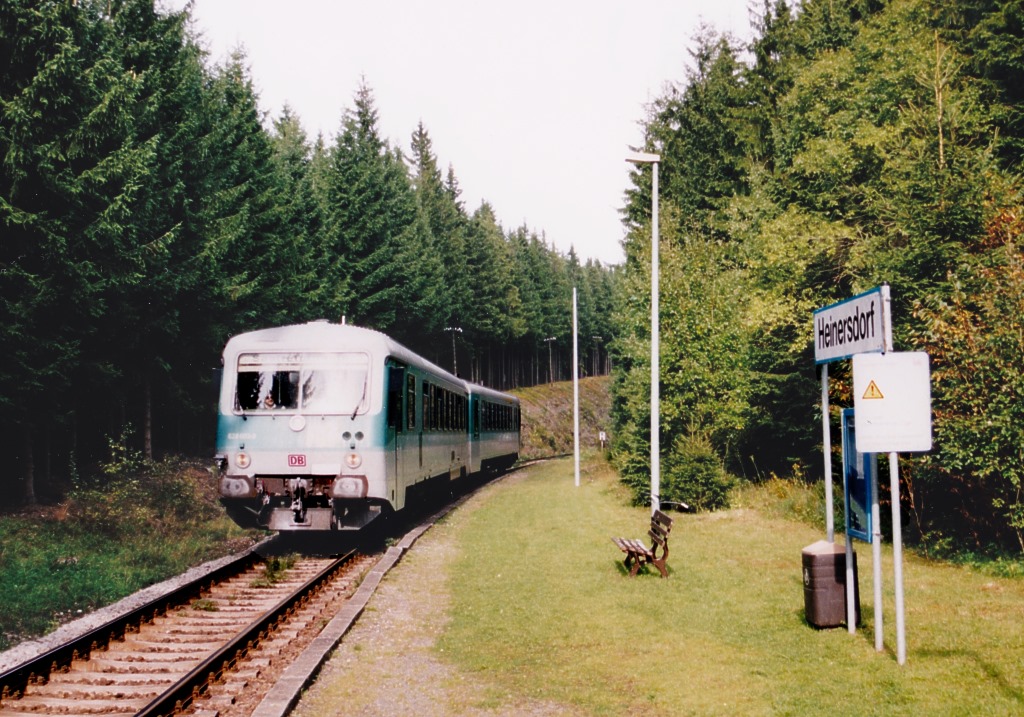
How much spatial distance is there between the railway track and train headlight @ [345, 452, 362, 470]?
1959mm

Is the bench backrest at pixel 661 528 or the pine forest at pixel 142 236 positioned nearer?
the bench backrest at pixel 661 528

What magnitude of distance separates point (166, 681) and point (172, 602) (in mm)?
3295

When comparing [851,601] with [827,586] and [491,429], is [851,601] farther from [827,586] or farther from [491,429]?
[491,429]

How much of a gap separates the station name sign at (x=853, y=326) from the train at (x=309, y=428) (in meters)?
7.23

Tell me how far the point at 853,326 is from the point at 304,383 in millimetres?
8788

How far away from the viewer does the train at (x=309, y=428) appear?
14164 millimetres

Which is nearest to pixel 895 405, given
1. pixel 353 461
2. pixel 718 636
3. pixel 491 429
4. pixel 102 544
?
pixel 718 636

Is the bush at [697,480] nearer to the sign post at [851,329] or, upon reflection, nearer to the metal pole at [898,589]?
the sign post at [851,329]

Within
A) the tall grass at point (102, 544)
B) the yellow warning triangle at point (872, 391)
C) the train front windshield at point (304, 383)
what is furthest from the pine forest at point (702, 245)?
the yellow warning triangle at point (872, 391)

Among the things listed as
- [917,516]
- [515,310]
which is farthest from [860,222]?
[515,310]

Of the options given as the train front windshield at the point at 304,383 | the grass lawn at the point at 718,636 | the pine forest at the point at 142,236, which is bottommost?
the grass lawn at the point at 718,636

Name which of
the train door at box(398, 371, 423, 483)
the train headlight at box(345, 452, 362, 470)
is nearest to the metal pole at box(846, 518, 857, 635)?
the train headlight at box(345, 452, 362, 470)

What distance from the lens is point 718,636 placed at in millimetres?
9242

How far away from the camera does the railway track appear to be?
23.0 ft
